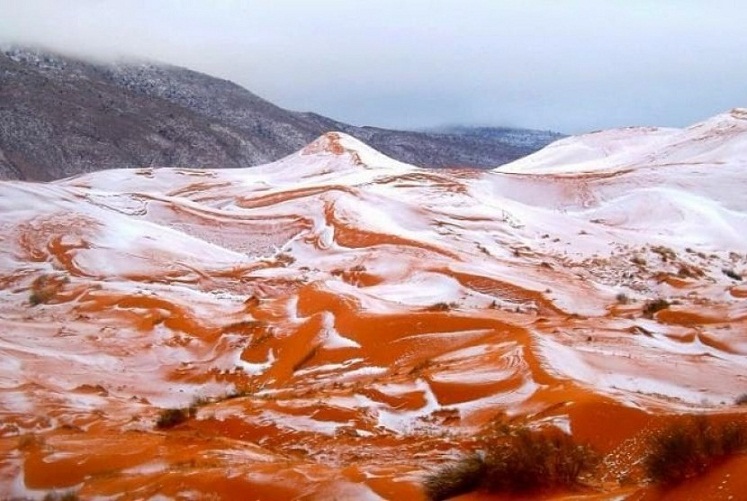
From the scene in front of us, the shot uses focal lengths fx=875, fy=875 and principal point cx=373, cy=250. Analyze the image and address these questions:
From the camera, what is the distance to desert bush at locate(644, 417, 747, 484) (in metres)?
5.45

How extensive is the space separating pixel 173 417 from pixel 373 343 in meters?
4.22

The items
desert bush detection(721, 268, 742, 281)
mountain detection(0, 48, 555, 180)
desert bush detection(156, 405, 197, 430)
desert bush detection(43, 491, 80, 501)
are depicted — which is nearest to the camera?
desert bush detection(43, 491, 80, 501)

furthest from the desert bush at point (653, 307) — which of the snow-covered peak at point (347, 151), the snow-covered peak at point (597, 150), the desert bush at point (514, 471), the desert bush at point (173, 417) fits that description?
the snow-covered peak at point (597, 150)

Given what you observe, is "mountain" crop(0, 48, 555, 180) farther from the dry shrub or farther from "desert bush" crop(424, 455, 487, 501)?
"desert bush" crop(424, 455, 487, 501)

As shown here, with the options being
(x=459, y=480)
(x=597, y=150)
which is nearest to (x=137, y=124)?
(x=597, y=150)

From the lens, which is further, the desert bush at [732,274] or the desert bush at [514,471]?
the desert bush at [732,274]

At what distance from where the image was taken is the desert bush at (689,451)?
5.45 metres

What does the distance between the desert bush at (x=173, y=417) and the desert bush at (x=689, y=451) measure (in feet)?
20.1

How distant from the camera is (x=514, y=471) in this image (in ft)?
20.4

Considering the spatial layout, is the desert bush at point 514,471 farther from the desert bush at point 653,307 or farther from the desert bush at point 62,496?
the desert bush at point 653,307

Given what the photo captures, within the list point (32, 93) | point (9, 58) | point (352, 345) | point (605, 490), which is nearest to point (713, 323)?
point (352, 345)

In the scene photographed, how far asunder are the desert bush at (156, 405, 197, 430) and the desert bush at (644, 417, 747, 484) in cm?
612

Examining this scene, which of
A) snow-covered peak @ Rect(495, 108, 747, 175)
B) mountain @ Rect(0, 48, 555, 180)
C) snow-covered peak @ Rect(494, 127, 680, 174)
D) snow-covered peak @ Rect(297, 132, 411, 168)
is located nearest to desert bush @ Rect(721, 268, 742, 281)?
snow-covered peak @ Rect(495, 108, 747, 175)

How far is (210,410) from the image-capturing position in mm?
10766
